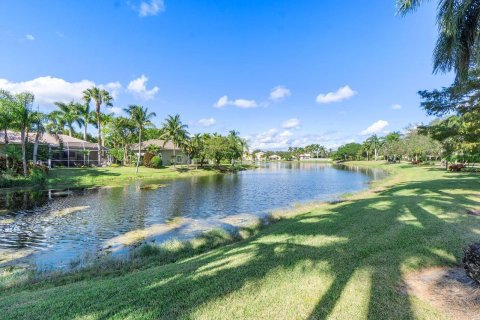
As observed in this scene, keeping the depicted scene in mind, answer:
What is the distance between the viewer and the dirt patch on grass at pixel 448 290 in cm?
415

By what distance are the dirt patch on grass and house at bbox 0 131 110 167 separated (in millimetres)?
40936

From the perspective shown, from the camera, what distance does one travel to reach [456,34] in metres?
7.21

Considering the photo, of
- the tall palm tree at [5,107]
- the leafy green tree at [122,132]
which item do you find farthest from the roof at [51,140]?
the tall palm tree at [5,107]

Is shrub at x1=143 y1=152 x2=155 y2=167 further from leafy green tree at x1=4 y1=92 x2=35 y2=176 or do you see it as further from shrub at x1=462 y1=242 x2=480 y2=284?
shrub at x1=462 y1=242 x2=480 y2=284

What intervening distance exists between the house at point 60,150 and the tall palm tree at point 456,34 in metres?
41.1

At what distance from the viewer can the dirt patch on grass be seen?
4148 mm

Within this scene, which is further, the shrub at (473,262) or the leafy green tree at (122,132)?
the leafy green tree at (122,132)

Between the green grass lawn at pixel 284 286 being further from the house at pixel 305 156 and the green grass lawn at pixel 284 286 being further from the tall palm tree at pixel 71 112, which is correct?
the house at pixel 305 156

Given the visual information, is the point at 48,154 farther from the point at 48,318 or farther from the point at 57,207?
the point at 48,318

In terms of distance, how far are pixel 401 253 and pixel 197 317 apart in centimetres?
521

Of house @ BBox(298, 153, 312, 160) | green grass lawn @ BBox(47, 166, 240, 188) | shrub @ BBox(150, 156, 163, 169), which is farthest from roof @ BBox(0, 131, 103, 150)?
house @ BBox(298, 153, 312, 160)

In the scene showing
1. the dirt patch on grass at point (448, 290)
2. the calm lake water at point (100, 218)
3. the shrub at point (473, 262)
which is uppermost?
the shrub at point (473, 262)

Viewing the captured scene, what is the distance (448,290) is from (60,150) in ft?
156

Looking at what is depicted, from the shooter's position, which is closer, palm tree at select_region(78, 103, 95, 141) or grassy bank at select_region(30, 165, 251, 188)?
grassy bank at select_region(30, 165, 251, 188)
